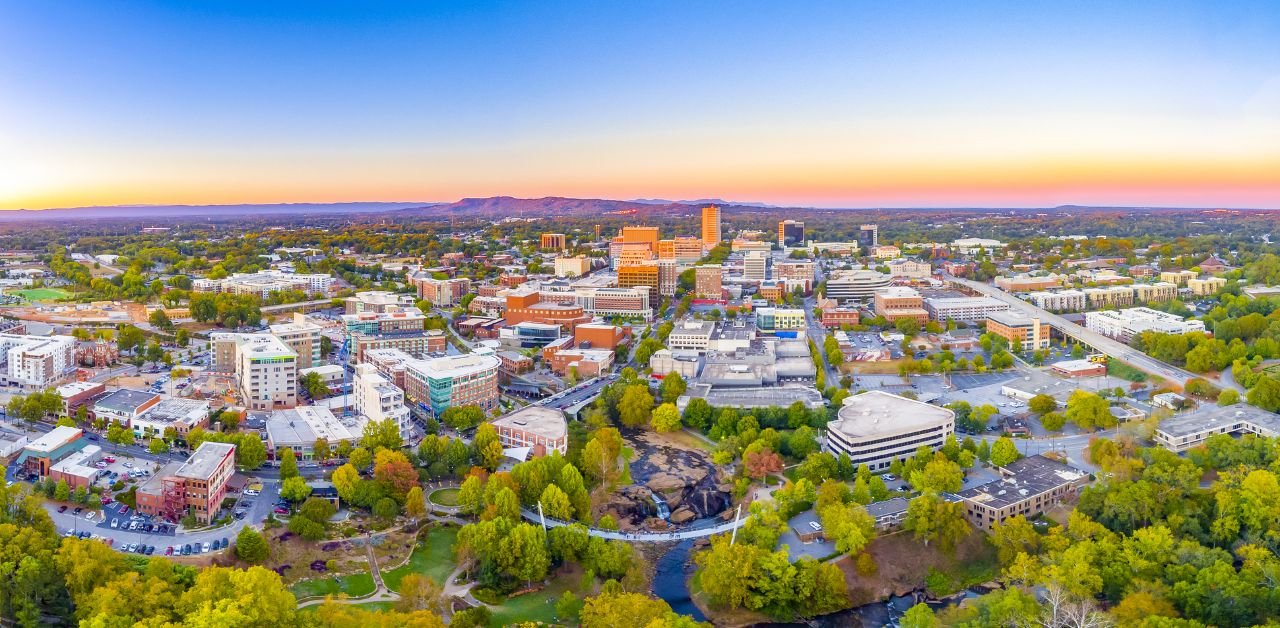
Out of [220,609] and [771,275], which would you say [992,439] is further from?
[771,275]

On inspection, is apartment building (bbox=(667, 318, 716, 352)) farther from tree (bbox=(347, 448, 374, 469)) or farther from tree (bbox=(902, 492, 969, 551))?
tree (bbox=(902, 492, 969, 551))

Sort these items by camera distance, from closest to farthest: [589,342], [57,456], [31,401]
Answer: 1. [57,456]
2. [31,401]
3. [589,342]

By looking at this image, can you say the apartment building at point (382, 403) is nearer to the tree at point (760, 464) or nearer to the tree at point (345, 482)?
the tree at point (345, 482)

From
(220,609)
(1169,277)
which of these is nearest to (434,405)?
(220,609)

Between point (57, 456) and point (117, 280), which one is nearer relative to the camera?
point (57, 456)

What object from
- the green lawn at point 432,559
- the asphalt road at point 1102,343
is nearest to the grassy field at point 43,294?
the green lawn at point 432,559

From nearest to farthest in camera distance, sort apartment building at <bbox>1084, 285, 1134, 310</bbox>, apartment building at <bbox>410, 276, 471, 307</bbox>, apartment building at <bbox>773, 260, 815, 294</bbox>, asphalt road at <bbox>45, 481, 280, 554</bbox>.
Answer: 1. asphalt road at <bbox>45, 481, 280, 554</bbox>
2. apartment building at <bbox>1084, 285, 1134, 310</bbox>
3. apartment building at <bbox>410, 276, 471, 307</bbox>
4. apartment building at <bbox>773, 260, 815, 294</bbox>

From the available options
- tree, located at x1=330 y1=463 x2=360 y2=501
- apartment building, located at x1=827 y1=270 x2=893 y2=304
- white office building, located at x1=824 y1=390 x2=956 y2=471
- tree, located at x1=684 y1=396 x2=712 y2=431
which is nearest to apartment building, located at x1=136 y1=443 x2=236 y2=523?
tree, located at x1=330 y1=463 x2=360 y2=501
